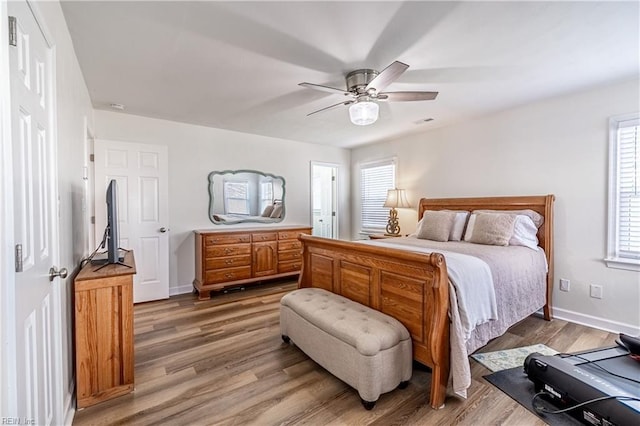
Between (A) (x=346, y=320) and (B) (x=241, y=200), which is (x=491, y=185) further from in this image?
(B) (x=241, y=200)

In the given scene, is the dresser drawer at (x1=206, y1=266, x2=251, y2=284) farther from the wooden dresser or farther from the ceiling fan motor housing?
the ceiling fan motor housing

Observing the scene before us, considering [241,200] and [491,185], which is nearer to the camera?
[491,185]

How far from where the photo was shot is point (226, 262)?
411 cm

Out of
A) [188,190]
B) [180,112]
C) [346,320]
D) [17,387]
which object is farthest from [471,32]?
[188,190]

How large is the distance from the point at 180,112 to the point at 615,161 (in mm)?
4828

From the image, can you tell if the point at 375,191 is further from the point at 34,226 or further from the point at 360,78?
the point at 34,226

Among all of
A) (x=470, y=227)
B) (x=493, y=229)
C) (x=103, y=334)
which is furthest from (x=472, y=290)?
(x=103, y=334)

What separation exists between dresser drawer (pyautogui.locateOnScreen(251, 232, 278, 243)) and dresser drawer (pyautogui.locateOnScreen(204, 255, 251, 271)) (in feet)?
0.93

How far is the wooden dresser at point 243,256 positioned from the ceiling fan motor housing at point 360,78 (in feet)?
8.54

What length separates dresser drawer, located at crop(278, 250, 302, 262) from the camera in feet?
15.2

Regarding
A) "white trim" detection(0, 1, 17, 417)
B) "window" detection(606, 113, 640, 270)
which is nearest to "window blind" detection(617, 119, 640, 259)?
"window" detection(606, 113, 640, 270)

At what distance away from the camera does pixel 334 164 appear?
5.86m

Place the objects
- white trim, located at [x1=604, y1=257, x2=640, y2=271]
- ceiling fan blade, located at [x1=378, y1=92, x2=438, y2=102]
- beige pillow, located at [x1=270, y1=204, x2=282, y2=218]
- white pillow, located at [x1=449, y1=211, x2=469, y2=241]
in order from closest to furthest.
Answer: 1. ceiling fan blade, located at [x1=378, y1=92, x2=438, y2=102]
2. white trim, located at [x1=604, y1=257, x2=640, y2=271]
3. white pillow, located at [x1=449, y1=211, x2=469, y2=241]
4. beige pillow, located at [x1=270, y1=204, x2=282, y2=218]

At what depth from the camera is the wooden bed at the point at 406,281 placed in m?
1.85
